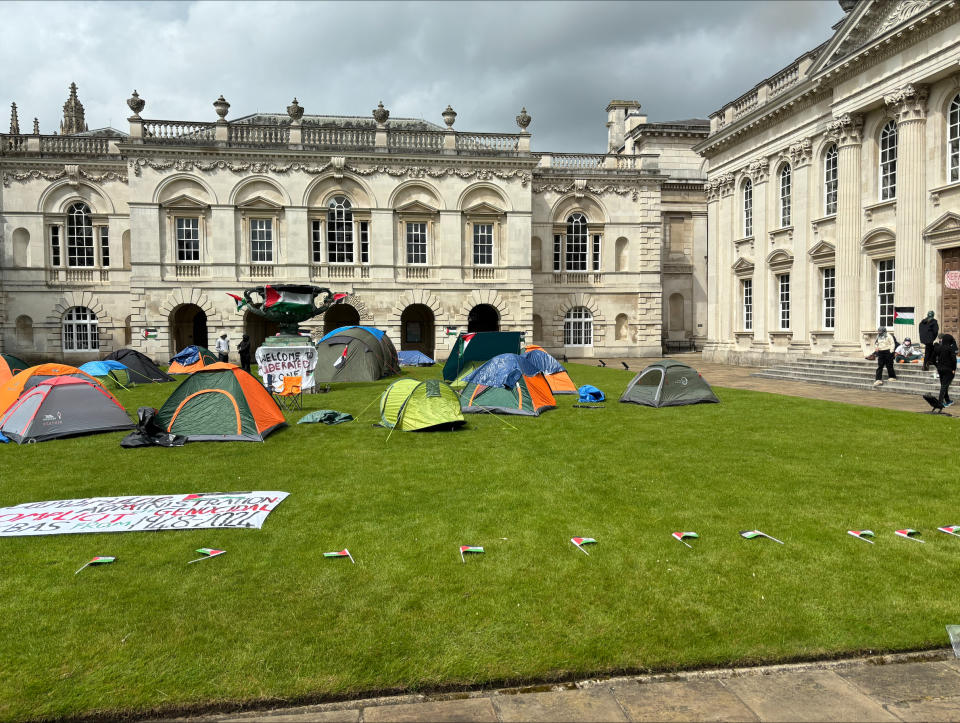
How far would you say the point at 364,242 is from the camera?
Answer: 33.7 metres

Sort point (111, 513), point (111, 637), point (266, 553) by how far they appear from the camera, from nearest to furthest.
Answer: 1. point (111, 637)
2. point (266, 553)
3. point (111, 513)

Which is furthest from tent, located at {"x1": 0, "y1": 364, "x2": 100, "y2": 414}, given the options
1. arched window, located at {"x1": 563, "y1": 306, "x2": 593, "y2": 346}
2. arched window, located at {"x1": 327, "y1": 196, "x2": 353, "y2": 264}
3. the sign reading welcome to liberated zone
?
arched window, located at {"x1": 563, "y1": 306, "x2": 593, "y2": 346}

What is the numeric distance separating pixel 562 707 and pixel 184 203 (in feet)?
109

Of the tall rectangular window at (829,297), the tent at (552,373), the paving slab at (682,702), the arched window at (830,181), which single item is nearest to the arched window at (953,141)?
the arched window at (830,181)

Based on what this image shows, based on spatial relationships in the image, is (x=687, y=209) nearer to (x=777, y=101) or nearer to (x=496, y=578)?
(x=777, y=101)

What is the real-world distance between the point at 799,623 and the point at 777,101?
26213mm

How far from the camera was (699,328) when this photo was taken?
4219cm

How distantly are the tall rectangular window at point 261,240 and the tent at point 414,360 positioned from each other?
8446 mm

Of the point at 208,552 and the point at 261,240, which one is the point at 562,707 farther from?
the point at 261,240

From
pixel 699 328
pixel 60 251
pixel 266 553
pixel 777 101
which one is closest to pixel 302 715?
pixel 266 553

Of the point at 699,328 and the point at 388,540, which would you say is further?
the point at 699,328

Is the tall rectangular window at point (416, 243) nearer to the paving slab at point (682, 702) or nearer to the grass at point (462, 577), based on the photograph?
the grass at point (462, 577)

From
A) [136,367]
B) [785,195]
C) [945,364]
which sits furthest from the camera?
[785,195]

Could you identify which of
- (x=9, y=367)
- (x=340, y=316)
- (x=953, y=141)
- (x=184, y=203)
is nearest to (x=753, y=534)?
(x=9, y=367)
